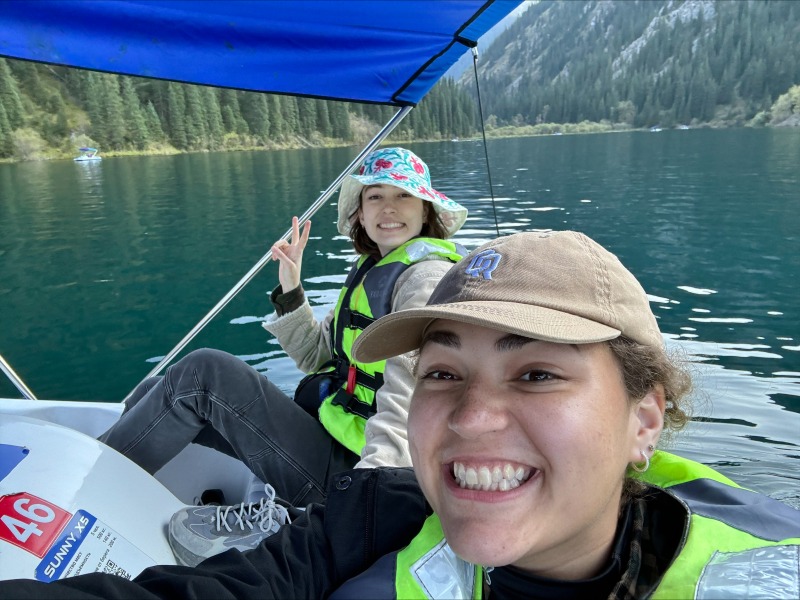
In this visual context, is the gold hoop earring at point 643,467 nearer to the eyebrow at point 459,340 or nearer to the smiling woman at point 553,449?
the smiling woman at point 553,449

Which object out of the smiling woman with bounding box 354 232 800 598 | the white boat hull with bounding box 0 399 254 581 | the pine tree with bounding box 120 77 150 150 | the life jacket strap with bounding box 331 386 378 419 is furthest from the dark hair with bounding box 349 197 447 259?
the pine tree with bounding box 120 77 150 150

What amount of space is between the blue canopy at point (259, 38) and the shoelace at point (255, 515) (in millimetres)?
1537

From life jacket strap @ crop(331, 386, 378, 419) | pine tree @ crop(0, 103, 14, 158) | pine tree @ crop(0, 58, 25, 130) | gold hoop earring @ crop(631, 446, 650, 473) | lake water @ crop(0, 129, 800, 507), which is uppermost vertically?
pine tree @ crop(0, 58, 25, 130)

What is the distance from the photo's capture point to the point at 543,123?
372 feet

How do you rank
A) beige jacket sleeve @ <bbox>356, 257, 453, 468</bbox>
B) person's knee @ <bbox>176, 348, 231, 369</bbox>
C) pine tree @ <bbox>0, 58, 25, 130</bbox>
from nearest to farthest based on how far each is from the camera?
1. beige jacket sleeve @ <bbox>356, 257, 453, 468</bbox>
2. person's knee @ <bbox>176, 348, 231, 369</bbox>
3. pine tree @ <bbox>0, 58, 25, 130</bbox>

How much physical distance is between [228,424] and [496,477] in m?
1.41

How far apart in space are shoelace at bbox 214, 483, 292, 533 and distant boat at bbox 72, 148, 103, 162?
51.7 m

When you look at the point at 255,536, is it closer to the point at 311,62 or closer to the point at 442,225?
the point at 442,225

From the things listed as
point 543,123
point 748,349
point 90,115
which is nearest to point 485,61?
point 543,123

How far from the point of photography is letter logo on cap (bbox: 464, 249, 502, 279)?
1.09 meters

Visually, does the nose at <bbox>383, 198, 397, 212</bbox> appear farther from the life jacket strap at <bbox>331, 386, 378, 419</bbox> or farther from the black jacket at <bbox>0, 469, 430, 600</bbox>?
the black jacket at <bbox>0, 469, 430, 600</bbox>

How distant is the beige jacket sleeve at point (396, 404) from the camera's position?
1.77m

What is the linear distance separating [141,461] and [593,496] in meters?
1.70

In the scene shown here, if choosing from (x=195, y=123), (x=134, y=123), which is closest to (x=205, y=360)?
(x=195, y=123)
